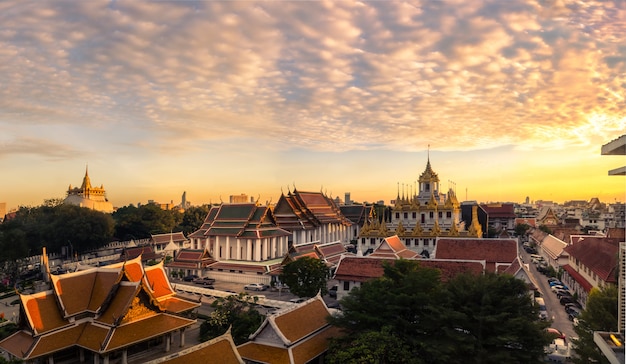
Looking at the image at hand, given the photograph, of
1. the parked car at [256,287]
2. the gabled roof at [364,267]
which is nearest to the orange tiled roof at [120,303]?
the gabled roof at [364,267]

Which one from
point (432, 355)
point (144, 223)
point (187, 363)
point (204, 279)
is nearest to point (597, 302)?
point (432, 355)

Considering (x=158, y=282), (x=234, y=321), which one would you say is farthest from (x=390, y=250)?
(x=158, y=282)

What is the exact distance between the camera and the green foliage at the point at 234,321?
2148cm

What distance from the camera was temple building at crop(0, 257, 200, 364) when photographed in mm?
17781

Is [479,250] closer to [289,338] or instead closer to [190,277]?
[289,338]

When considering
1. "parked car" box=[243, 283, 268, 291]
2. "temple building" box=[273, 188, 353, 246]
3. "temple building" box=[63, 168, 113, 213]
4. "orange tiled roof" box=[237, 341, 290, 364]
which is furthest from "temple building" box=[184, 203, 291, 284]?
"temple building" box=[63, 168, 113, 213]

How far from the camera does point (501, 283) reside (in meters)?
16.1

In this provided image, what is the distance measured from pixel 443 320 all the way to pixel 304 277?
14.8 m

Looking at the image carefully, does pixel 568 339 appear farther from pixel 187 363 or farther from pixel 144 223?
pixel 144 223

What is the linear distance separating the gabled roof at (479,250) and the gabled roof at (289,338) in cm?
1795

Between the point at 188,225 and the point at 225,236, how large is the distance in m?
31.5

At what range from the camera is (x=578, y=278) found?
1292 inches

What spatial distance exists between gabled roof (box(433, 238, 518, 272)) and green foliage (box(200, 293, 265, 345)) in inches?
657

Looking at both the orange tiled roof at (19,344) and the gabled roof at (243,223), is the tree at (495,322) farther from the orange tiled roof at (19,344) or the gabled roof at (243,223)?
the gabled roof at (243,223)
